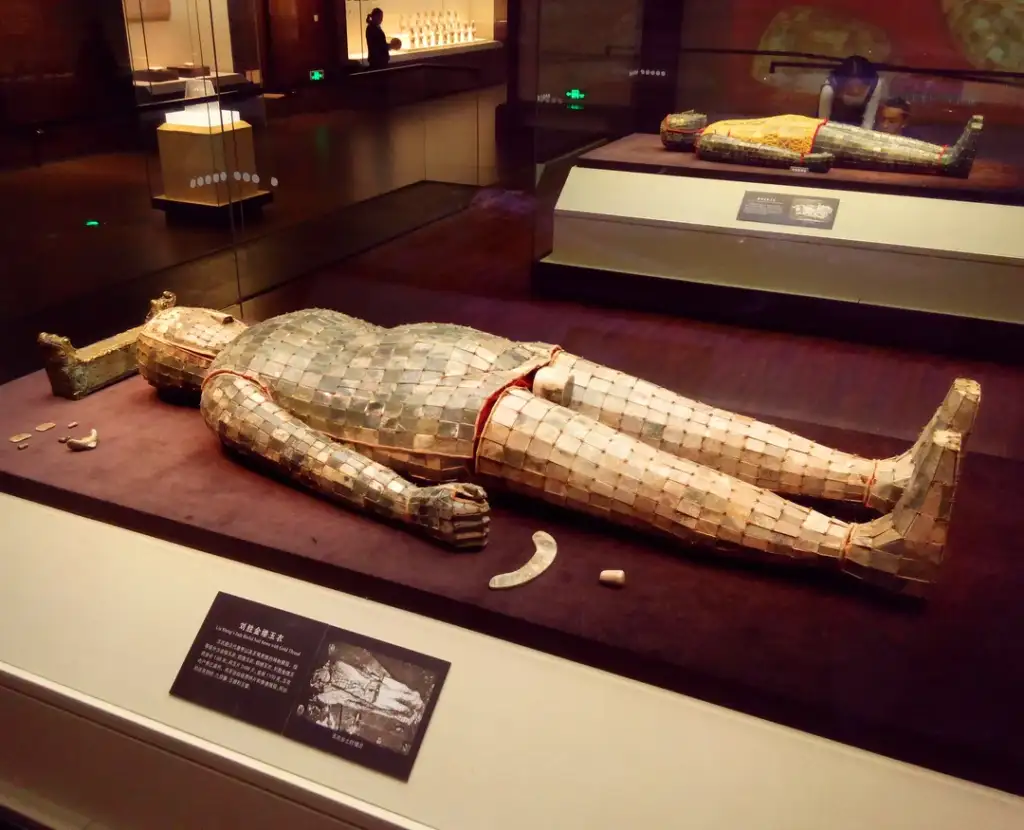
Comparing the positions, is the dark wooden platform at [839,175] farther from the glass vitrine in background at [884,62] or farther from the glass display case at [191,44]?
the glass display case at [191,44]

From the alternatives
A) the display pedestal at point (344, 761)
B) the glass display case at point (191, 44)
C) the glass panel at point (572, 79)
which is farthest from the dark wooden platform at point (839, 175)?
the display pedestal at point (344, 761)

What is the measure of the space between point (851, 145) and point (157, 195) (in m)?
3.02

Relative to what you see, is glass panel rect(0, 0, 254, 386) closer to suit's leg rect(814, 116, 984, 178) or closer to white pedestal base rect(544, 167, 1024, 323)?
white pedestal base rect(544, 167, 1024, 323)

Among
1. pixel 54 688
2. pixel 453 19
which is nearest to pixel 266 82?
pixel 453 19

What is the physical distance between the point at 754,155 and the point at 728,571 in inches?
88.6

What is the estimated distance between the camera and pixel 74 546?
7.80 ft

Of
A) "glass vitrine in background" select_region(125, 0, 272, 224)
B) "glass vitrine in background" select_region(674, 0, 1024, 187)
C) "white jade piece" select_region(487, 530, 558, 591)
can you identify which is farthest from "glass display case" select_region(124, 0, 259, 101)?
"white jade piece" select_region(487, 530, 558, 591)

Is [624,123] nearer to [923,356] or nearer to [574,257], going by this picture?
[574,257]

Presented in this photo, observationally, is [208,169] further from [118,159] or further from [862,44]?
[862,44]

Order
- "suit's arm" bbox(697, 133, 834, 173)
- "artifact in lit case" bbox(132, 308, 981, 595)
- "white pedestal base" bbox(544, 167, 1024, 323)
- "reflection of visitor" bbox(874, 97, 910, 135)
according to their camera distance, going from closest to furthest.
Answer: "artifact in lit case" bbox(132, 308, 981, 595) < "white pedestal base" bbox(544, 167, 1024, 323) < "reflection of visitor" bbox(874, 97, 910, 135) < "suit's arm" bbox(697, 133, 834, 173)

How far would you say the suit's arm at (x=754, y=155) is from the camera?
356cm

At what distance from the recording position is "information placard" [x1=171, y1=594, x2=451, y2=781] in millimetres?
1858

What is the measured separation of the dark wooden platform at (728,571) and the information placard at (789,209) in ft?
1.70

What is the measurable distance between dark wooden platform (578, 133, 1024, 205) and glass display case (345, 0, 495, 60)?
816mm
